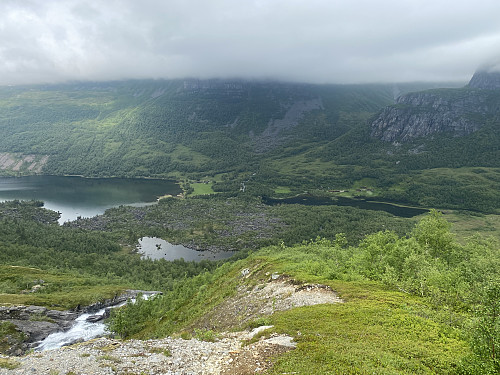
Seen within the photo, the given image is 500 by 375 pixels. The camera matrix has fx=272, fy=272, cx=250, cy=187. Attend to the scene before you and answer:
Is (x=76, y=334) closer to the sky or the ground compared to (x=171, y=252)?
closer to the sky

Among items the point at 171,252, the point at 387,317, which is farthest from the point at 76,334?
the point at 171,252

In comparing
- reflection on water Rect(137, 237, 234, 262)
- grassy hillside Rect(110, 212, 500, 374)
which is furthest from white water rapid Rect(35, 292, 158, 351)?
reflection on water Rect(137, 237, 234, 262)

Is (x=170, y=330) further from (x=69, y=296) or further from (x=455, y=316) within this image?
(x=69, y=296)

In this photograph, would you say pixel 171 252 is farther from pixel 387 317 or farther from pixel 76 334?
pixel 387 317

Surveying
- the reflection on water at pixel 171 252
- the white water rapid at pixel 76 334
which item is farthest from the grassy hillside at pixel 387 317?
the reflection on water at pixel 171 252

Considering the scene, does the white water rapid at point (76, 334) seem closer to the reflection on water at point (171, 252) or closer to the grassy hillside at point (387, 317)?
the grassy hillside at point (387, 317)

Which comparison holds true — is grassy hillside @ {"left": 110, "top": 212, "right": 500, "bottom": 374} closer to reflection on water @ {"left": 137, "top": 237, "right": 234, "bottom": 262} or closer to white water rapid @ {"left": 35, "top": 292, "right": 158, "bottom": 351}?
white water rapid @ {"left": 35, "top": 292, "right": 158, "bottom": 351}

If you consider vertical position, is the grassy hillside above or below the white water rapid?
above

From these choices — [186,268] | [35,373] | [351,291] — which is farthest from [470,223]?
[35,373]
